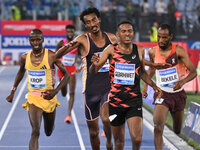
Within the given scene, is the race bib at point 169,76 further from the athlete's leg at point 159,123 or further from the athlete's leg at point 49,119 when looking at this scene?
the athlete's leg at point 49,119

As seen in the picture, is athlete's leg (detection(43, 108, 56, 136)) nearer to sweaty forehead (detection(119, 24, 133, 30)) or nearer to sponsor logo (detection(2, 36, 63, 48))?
sweaty forehead (detection(119, 24, 133, 30))

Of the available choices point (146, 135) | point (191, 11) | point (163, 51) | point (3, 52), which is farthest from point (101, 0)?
point (163, 51)

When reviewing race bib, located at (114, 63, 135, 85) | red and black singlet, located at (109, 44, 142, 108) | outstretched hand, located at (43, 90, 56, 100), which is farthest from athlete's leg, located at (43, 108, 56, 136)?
race bib, located at (114, 63, 135, 85)

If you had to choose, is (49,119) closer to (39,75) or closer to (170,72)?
(39,75)

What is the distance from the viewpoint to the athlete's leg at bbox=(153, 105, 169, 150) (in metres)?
8.13

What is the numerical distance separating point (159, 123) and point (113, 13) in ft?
68.4

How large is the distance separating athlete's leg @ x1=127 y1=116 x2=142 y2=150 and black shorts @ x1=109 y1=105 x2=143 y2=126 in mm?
81

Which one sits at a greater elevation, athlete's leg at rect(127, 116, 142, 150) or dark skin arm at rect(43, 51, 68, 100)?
dark skin arm at rect(43, 51, 68, 100)

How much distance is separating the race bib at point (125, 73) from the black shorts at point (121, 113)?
340 mm

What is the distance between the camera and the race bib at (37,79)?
8.24 m

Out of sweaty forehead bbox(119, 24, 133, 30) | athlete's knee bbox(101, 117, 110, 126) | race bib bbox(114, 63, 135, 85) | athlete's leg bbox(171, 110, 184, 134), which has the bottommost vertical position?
athlete's leg bbox(171, 110, 184, 134)

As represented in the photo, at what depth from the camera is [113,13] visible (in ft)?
94.3

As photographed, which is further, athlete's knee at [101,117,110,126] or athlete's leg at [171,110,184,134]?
athlete's leg at [171,110,184,134]

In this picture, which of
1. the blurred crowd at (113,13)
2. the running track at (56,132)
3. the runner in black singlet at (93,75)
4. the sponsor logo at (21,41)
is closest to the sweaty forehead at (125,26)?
the runner in black singlet at (93,75)
